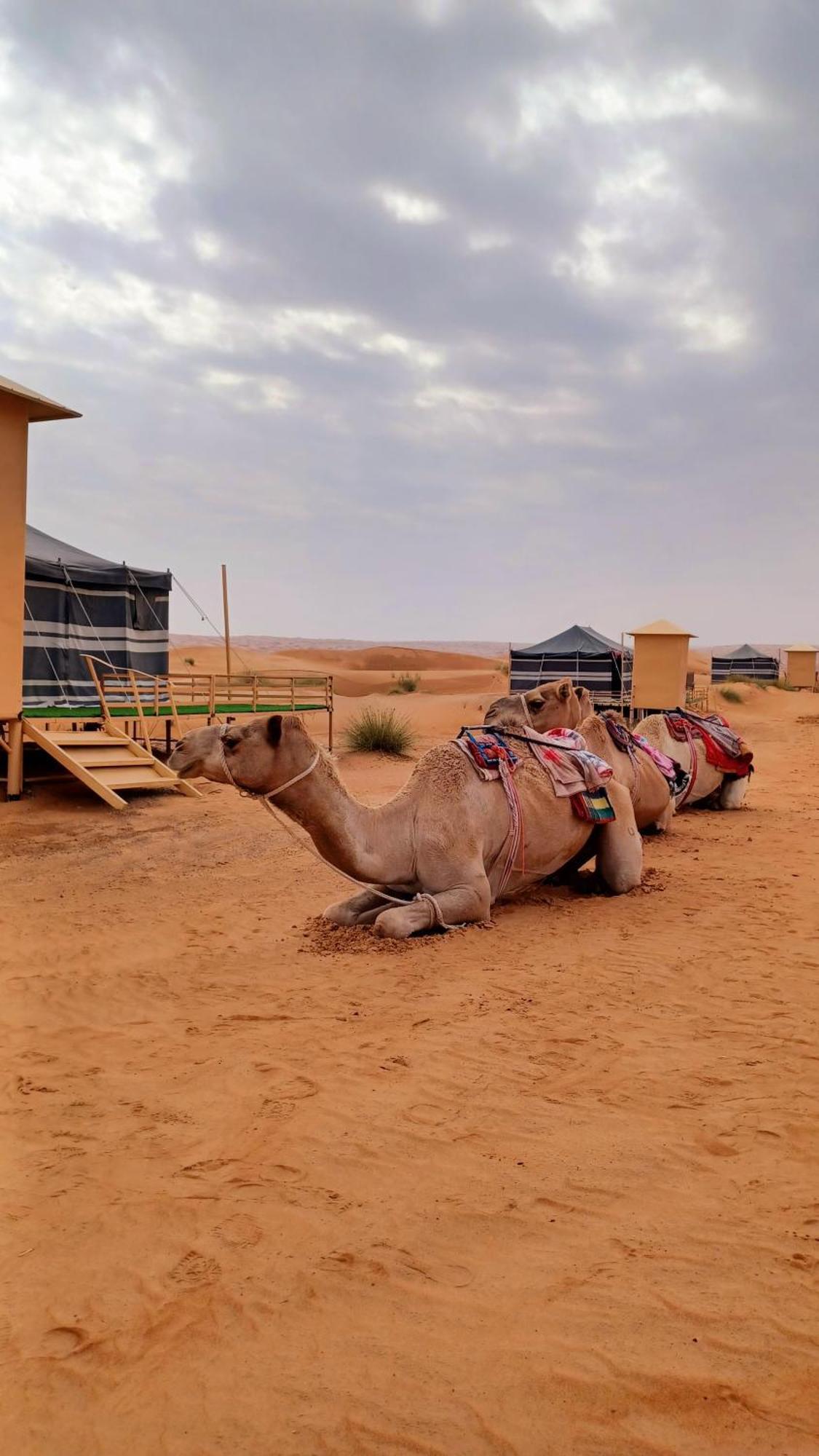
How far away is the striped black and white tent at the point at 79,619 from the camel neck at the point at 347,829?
1283cm

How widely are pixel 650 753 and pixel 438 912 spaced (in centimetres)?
411

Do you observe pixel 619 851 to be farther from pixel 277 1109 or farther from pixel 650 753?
pixel 277 1109

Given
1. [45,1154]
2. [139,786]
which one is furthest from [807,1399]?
[139,786]

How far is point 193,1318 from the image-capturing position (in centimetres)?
258

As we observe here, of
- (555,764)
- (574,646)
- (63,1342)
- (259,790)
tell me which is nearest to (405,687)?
(574,646)

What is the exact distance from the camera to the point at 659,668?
24.8m

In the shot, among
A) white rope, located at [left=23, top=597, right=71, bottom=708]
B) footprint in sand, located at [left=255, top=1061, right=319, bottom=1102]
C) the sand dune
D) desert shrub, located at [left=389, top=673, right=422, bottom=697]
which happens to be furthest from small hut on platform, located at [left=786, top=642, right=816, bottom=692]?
footprint in sand, located at [left=255, top=1061, right=319, bottom=1102]

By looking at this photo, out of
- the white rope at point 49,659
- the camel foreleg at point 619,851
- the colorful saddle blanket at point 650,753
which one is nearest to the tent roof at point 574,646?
the white rope at point 49,659

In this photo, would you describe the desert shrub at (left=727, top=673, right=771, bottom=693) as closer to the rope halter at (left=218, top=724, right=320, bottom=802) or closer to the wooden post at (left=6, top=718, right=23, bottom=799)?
the wooden post at (left=6, top=718, right=23, bottom=799)

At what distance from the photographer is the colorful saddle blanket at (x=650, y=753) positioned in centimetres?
876

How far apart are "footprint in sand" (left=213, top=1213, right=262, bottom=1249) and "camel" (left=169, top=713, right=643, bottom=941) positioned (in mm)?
2829

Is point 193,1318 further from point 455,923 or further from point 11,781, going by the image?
point 11,781

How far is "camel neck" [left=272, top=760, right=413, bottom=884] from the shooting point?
5773 millimetres

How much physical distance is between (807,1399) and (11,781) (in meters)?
11.5
